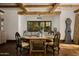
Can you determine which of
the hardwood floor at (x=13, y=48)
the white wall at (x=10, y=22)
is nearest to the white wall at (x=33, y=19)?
the white wall at (x=10, y=22)

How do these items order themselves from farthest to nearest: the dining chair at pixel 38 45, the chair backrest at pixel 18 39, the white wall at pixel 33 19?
the dining chair at pixel 38 45, the white wall at pixel 33 19, the chair backrest at pixel 18 39

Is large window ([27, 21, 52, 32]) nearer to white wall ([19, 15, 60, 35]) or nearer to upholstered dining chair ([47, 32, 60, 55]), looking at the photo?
white wall ([19, 15, 60, 35])

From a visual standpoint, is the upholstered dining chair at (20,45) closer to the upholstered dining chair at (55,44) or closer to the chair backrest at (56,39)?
the upholstered dining chair at (55,44)

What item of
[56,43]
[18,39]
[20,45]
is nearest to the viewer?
[18,39]

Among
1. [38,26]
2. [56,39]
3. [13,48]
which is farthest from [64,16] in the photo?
[13,48]

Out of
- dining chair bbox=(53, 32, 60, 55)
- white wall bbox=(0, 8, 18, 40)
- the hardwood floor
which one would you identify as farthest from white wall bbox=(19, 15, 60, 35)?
the hardwood floor

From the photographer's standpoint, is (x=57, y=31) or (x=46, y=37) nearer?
(x=57, y=31)

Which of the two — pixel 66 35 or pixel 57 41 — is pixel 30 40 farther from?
pixel 66 35

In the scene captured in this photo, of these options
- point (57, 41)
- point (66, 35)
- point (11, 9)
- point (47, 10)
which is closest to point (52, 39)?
point (57, 41)

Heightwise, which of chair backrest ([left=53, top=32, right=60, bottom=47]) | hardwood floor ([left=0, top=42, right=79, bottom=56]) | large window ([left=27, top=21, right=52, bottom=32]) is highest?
large window ([left=27, top=21, right=52, bottom=32])

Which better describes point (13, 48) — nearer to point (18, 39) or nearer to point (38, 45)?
point (18, 39)

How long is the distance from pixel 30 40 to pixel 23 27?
39 centimetres

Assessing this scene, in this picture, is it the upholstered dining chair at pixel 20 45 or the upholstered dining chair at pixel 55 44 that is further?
the upholstered dining chair at pixel 55 44

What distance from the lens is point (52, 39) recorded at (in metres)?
3.48
